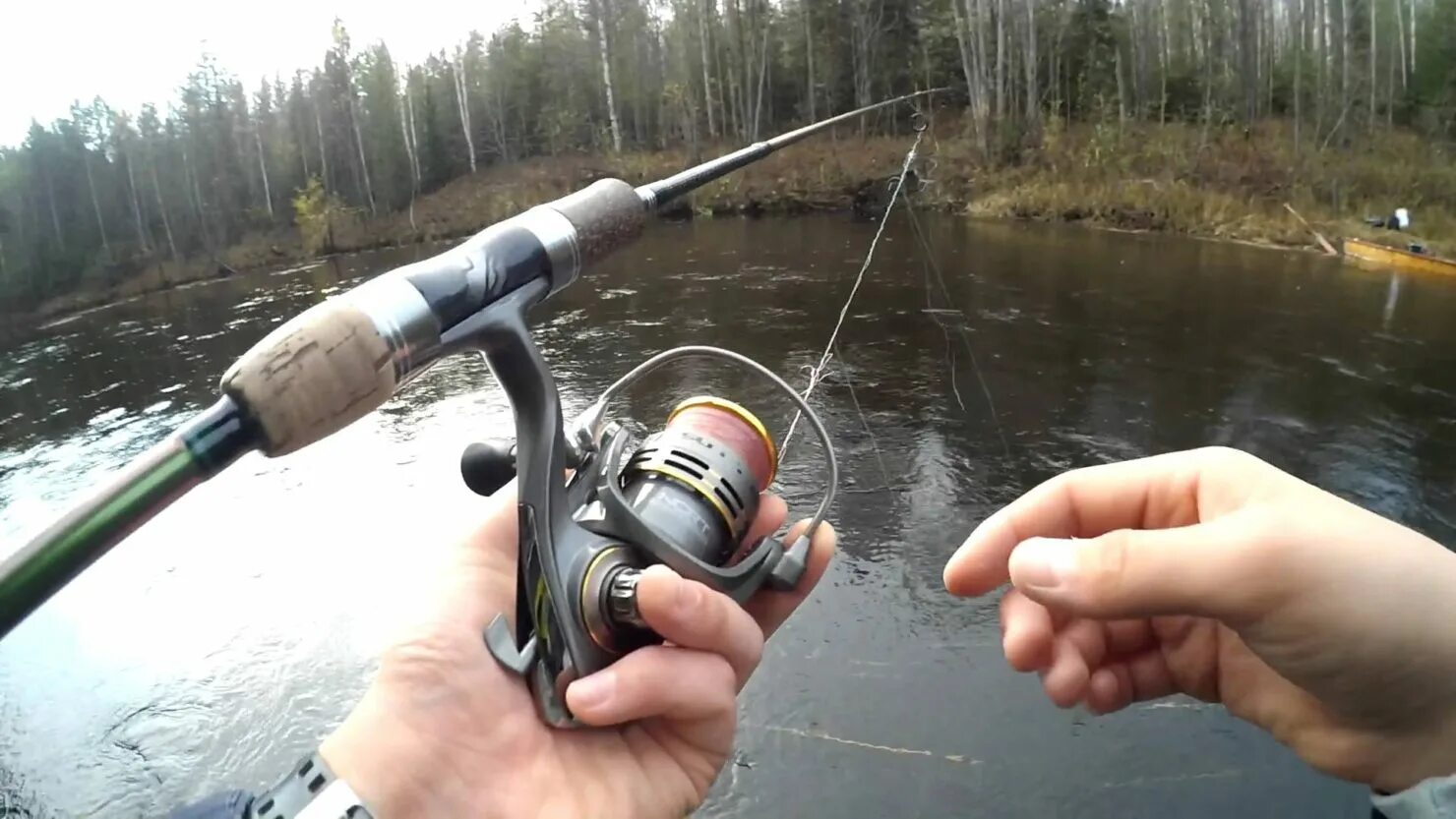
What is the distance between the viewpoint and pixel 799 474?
4.86 meters

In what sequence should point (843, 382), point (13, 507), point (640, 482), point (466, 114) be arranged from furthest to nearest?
1. point (466, 114)
2. point (843, 382)
3. point (13, 507)
4. point (640, 482)

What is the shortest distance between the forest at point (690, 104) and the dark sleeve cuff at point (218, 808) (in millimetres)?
14099

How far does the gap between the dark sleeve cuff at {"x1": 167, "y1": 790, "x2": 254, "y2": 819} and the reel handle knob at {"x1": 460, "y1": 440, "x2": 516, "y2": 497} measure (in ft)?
1.53

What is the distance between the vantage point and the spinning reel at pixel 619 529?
1200 mm

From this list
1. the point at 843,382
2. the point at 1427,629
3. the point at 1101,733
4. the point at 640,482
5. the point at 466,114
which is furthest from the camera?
the point at 466,114

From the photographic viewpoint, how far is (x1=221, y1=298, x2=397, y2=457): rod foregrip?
0.84 metres

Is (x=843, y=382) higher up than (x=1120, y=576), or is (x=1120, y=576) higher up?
(x=1120, y=576)

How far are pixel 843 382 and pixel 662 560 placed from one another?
17.5 ft

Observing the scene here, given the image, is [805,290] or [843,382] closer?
[843,382]

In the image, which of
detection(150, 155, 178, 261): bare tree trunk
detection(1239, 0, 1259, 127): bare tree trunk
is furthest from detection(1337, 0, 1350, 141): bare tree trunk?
detection(150, 155, 178, 261): bare tree trunk

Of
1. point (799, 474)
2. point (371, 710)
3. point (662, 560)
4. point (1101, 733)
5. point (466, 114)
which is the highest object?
point (466, 114)

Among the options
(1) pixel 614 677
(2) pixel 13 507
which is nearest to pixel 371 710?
(1) pixel 614 677

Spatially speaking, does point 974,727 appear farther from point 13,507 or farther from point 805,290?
point 805,290

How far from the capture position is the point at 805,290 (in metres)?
9.91
